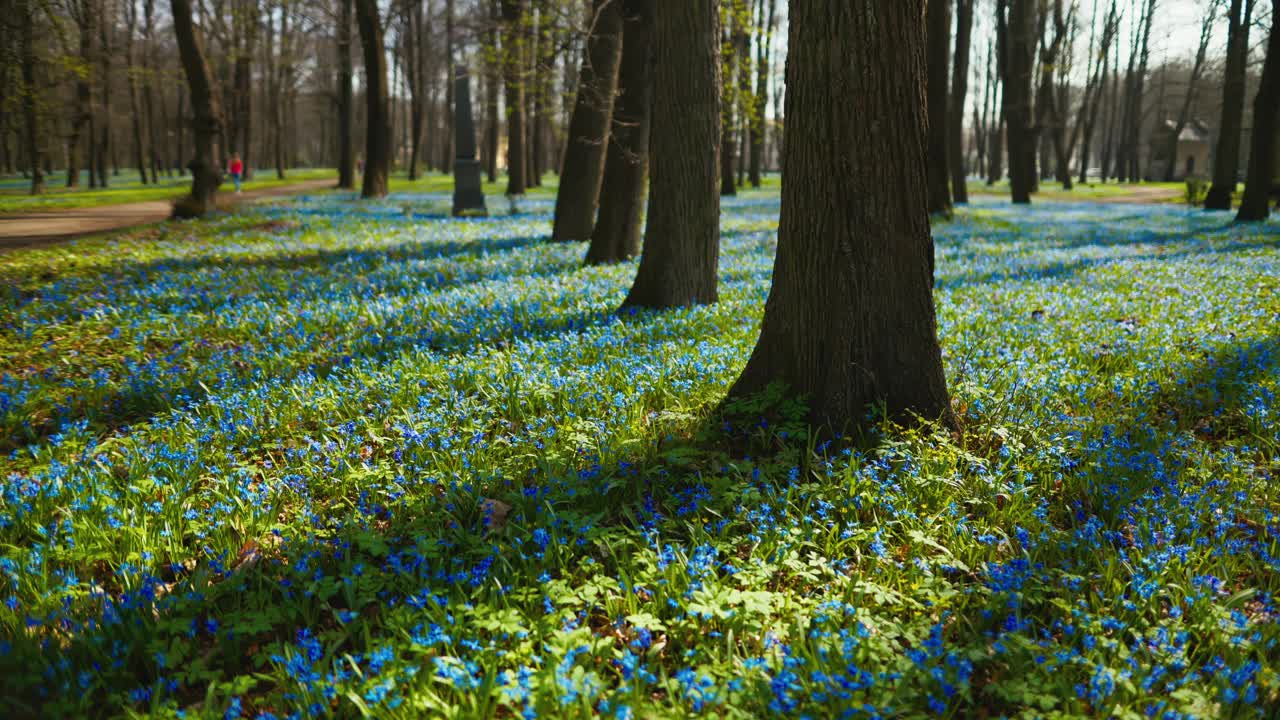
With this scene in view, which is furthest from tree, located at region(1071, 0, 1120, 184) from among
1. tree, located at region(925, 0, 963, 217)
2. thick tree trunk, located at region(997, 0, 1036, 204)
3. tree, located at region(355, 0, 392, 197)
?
tree, located at region(355, 0, 392, 197)

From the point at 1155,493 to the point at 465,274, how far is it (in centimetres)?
797

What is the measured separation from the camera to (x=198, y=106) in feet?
47.8

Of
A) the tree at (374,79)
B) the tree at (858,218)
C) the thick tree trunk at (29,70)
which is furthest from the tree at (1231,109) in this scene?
the thick tree trunk at (29,70)

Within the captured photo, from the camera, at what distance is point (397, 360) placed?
5.32m

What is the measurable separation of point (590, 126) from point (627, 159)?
1.83 metres

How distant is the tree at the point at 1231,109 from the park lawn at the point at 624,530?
1795 centimetres

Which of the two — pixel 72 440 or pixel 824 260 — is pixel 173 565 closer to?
pixel 72 440

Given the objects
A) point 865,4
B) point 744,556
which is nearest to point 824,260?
point 865,4

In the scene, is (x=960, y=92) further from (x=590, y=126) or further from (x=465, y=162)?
(x=590, y=126)

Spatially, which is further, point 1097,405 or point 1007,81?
point 1007,81

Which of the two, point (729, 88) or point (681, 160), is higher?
point (729, 88)

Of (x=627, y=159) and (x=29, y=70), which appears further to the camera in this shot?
(x=29, y=70)

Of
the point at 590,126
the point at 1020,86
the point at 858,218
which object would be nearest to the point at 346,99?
the point at 590,126

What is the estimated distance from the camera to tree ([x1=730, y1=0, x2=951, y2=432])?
11.3ft
